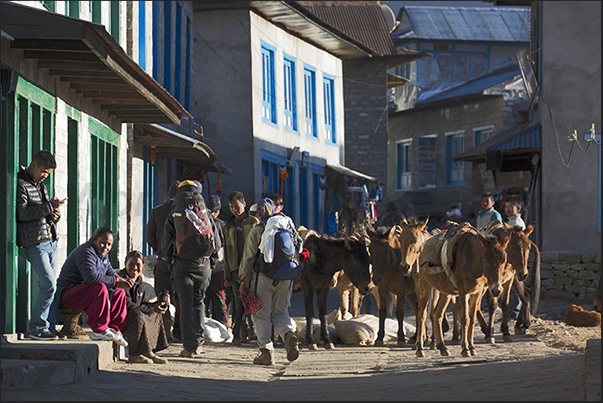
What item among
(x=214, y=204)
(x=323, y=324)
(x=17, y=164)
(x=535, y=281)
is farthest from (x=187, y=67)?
(x=17, y=164)

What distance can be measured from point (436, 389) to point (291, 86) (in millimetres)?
21180

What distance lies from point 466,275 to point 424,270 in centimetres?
75

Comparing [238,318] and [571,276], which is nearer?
[238,318]

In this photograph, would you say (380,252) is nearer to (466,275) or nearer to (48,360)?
(466,275)

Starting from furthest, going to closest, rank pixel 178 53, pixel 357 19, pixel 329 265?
1. pixel 357 19
2. pixel 178 53
3. pixel 329 265

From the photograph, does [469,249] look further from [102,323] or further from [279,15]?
[279,15]

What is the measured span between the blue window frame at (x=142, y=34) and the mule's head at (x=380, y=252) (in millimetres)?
6233

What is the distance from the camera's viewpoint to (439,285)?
12047 millimetres

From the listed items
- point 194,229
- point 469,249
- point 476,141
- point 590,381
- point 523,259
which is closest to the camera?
point 590,381

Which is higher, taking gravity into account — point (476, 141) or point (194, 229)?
point (476, 141)

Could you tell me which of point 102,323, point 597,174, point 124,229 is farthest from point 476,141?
point 102,323

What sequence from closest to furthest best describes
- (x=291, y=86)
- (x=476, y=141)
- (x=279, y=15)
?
(x=279, y=15) → (x=291, y=86) → (x=476, y=141)

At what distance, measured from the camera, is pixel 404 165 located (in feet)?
150

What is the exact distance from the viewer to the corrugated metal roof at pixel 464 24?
158 feet
